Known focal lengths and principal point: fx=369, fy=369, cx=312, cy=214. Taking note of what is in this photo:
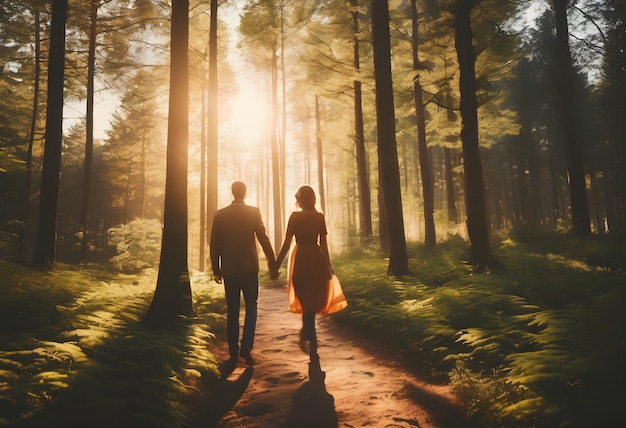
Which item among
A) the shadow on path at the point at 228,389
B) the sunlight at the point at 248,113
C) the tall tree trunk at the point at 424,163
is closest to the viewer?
the shadow on path at the point at 228,389

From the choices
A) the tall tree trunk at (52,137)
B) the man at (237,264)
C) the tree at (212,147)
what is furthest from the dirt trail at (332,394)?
the tree at (212,147)

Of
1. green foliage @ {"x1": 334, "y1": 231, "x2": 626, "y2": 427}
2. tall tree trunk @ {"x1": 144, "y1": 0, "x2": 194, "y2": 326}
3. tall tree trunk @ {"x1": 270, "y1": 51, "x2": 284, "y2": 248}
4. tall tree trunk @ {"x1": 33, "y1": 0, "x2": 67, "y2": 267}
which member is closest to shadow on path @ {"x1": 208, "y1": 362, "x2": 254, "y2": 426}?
tall tree trunk @ {"x1": 144, "y1": 0, "x2": 194, "y2": 326}

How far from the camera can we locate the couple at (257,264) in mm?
5008

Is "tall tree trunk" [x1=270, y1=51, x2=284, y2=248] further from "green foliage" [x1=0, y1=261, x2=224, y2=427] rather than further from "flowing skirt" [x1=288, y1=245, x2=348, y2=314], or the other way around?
"flowing skirt" [x1=288, y1=245, x2=348, y2=314]

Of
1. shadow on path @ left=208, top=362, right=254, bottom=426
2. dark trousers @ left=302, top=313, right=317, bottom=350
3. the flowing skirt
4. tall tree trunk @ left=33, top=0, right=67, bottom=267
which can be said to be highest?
tall tree trunk @ left=33, top=0, right=67, bottom=267

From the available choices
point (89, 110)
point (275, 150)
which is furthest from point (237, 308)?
point (275, 150)

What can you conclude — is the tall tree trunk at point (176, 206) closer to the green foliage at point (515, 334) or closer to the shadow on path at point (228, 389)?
the shadow on path at point (228, 389)

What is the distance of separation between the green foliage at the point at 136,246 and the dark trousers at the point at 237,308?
10656 millimetres

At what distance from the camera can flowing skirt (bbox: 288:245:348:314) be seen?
5469mm

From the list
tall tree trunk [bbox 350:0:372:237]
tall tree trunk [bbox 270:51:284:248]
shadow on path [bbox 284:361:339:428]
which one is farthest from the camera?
tall tree trunk [bbox 270:51:284:248]

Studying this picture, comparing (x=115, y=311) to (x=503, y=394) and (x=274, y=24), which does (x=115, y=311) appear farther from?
(x=274, y=24)

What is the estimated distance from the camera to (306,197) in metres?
5.57

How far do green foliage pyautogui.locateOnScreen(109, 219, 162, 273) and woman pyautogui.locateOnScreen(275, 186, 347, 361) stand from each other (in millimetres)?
10717

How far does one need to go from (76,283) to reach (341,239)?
1324 centimetres
